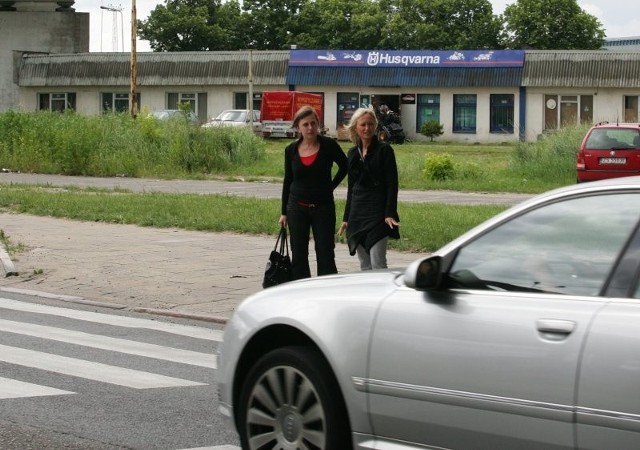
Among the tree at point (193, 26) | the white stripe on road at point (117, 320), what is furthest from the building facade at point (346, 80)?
the white stripe on road at point (117, 320)

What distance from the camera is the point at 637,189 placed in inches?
194

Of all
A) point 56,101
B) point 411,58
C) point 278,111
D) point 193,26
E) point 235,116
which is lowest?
point 235,116

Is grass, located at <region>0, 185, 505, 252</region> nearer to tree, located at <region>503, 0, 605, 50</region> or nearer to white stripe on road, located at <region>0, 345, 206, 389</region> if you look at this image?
white stripe on road, located at <region>0, 345, 206, 389</region>

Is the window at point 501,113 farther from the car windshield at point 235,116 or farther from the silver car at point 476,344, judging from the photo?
the silver car at point 476,344

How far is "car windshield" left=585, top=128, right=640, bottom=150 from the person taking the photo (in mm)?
29047

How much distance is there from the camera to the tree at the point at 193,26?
9675 centimetres

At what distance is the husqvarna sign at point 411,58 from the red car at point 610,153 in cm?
3502

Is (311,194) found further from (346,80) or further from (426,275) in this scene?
(346,80)

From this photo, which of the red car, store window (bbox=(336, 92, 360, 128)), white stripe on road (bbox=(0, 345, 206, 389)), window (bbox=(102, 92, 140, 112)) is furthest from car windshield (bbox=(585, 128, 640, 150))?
window (bbox=(102, 92, 140, 112))

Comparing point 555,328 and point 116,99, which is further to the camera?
point 116,99

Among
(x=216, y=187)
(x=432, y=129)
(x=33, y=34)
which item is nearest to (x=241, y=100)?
(x=432, y=129)

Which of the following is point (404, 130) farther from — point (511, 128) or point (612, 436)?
point (612, 436)

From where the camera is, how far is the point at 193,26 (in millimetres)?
96812

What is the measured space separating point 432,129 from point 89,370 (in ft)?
189
